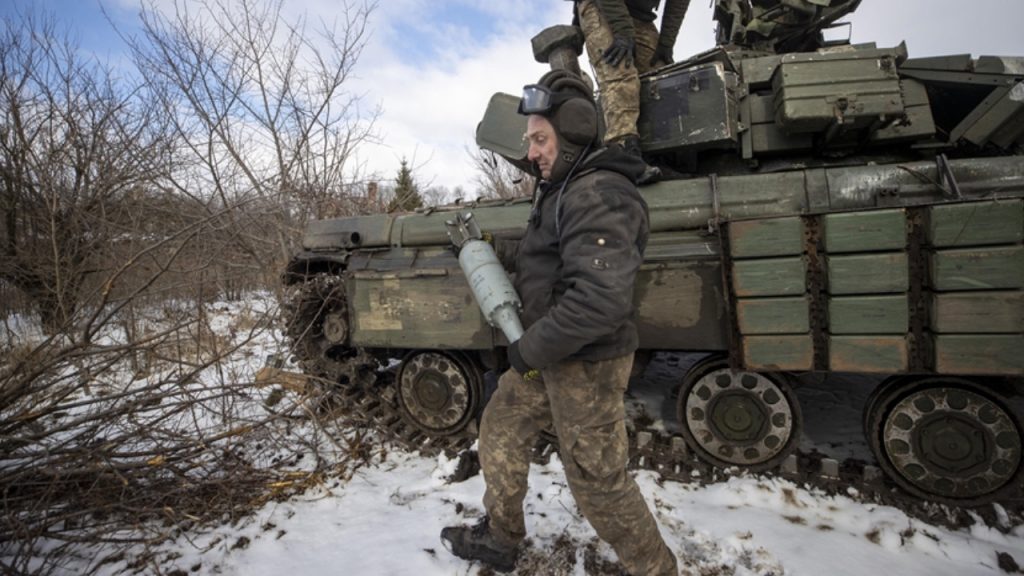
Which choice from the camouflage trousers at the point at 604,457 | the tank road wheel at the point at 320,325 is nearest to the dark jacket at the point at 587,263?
the camouflage trousers at the point at 604,457

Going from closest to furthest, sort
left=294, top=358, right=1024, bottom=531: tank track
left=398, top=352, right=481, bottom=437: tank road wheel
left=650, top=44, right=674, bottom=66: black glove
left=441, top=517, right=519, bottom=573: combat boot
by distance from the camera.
A: left=441, top=517, right=519, bottom=573: combat boot < left=294, top=358, right=1024, bottom=531: tank track < left=398, top=352, right=481, bottom=437: tank road wheel < left=650, top=44, right=674, bottom=66: black glove

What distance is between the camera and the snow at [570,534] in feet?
8.24

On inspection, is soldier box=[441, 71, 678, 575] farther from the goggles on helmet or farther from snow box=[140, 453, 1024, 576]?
snow box=[140, 453, 1024, 576]

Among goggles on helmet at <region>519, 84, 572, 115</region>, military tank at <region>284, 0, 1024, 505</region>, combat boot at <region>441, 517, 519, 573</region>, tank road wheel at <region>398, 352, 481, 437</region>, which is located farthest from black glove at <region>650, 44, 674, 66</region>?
combat boot at <region>441, 517, 519, 573</region>

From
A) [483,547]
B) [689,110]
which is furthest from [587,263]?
[689,110]

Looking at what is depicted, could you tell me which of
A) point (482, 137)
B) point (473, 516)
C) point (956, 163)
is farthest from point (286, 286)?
point (956, 163)

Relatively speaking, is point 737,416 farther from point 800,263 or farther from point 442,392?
point 442,392

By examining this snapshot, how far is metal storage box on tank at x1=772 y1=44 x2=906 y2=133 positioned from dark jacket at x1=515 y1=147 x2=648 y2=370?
1928 millimetres

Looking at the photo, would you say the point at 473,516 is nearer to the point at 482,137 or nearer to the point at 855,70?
the point at 482,137

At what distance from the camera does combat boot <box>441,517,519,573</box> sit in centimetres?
246

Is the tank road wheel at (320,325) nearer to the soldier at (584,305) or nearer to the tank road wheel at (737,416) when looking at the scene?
the soldier at (584,305)

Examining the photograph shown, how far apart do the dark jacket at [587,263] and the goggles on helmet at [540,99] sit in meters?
0.27

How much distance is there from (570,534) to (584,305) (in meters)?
1.60

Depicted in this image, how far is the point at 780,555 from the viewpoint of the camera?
100.0 inches
